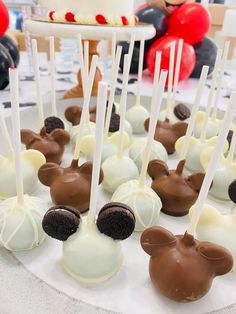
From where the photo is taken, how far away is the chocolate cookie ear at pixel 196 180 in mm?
668

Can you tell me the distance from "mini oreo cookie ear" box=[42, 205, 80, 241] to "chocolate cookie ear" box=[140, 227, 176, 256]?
11 cm

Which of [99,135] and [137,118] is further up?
[99,135]

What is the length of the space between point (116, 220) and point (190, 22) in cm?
128

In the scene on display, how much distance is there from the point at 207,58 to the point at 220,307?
1434 mm

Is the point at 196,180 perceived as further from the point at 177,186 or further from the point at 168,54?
the point at 168,54

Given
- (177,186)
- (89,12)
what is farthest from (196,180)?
(89,12)

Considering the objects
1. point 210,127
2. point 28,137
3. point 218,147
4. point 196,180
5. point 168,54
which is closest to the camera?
point 218,147

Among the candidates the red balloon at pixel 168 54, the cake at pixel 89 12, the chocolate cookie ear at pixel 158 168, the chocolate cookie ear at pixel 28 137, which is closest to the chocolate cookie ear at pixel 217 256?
the chocolate cookie ear at pixel 158 168

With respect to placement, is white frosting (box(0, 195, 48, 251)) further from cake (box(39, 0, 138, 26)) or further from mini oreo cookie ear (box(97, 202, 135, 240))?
cake (box(39, 0, 138, 26))

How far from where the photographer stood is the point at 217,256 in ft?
1.56

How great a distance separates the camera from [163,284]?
1.60ft

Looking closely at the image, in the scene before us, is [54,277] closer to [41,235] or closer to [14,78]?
[41,235]

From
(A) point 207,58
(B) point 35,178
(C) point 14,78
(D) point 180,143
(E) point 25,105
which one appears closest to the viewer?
(C) point 14,78

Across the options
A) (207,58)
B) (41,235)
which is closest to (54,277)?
(41,235)
